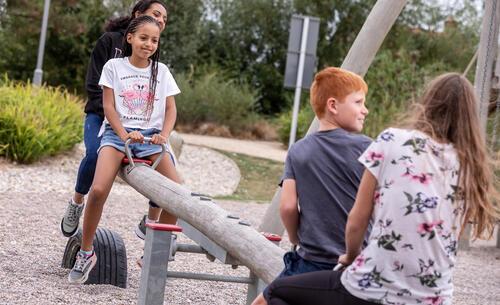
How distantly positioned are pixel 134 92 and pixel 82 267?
42.5 inches

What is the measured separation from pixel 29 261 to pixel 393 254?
421cm

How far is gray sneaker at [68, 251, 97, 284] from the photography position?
5.70 metres

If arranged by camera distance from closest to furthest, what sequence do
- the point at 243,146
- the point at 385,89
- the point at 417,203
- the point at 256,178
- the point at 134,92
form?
the point at 417,203 → the point at 134,92 → the point at 256,178 → the point at 243,146 → the point at 385,89

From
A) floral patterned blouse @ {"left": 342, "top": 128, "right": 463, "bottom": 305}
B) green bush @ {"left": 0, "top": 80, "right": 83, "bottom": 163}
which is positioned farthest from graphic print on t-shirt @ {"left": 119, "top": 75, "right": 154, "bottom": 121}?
green bush @ {"left": 0, "top": 80, "right": 83, "bottom": 163}

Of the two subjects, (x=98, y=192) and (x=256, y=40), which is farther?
(x=256, y=40)

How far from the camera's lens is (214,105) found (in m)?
22.3

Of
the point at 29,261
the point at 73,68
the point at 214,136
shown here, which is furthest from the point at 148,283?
the point at 73,68

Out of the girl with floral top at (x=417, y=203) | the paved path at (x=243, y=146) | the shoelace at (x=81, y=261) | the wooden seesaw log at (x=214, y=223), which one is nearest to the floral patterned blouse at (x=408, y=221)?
the girl with floral top at (x=417, y=203)

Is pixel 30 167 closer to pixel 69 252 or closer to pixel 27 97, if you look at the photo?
pixel 27 97

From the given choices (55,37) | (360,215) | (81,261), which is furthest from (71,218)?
(55,37)

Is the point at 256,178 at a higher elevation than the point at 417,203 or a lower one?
lower

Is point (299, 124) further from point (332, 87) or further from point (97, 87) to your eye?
point (332, 87)

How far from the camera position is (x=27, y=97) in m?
14.2

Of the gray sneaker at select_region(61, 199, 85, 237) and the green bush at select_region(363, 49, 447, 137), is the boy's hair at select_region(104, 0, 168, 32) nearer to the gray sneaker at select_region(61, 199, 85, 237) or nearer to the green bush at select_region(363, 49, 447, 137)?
the gray sneaker at select_region(61, 199, 85, 237)
